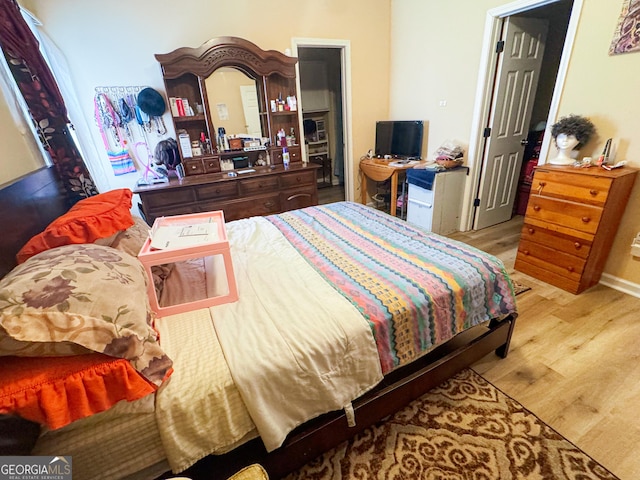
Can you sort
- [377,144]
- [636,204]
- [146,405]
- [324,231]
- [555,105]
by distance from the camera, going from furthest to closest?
1. [377,144]
2. [555,105]
3. [636,204]
4. [324,231]
5. [146,405]

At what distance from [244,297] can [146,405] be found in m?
0.52

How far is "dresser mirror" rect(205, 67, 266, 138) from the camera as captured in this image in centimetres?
289

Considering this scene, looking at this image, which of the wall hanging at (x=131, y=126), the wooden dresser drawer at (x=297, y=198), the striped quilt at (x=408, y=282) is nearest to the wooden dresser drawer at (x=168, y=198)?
the wall hanging at (x=131, y=126)

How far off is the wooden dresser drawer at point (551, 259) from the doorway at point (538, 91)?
0.83m

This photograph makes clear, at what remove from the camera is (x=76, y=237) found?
3.74 feet

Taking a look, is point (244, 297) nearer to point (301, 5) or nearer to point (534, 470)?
point (534, 470)

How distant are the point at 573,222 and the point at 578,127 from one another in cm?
70

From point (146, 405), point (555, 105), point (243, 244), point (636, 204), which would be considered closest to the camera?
point (146, 405)

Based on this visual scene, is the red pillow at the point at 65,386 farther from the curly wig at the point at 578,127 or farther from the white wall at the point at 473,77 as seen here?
the white wall at the point at 473,77

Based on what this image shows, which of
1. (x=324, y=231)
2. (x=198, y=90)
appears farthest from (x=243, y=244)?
(x=198, y=90)

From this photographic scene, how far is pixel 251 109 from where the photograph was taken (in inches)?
122

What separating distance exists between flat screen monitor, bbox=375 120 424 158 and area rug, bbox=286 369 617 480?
2931 millimetres

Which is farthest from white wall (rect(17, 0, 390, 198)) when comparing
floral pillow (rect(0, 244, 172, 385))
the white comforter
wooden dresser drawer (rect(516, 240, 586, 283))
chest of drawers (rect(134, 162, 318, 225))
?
wooden dresser drawer (rect(516, 240, 586, 283))

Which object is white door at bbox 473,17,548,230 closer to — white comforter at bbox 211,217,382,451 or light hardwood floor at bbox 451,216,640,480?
light hardwood floor at bbox 451,216,640,480
